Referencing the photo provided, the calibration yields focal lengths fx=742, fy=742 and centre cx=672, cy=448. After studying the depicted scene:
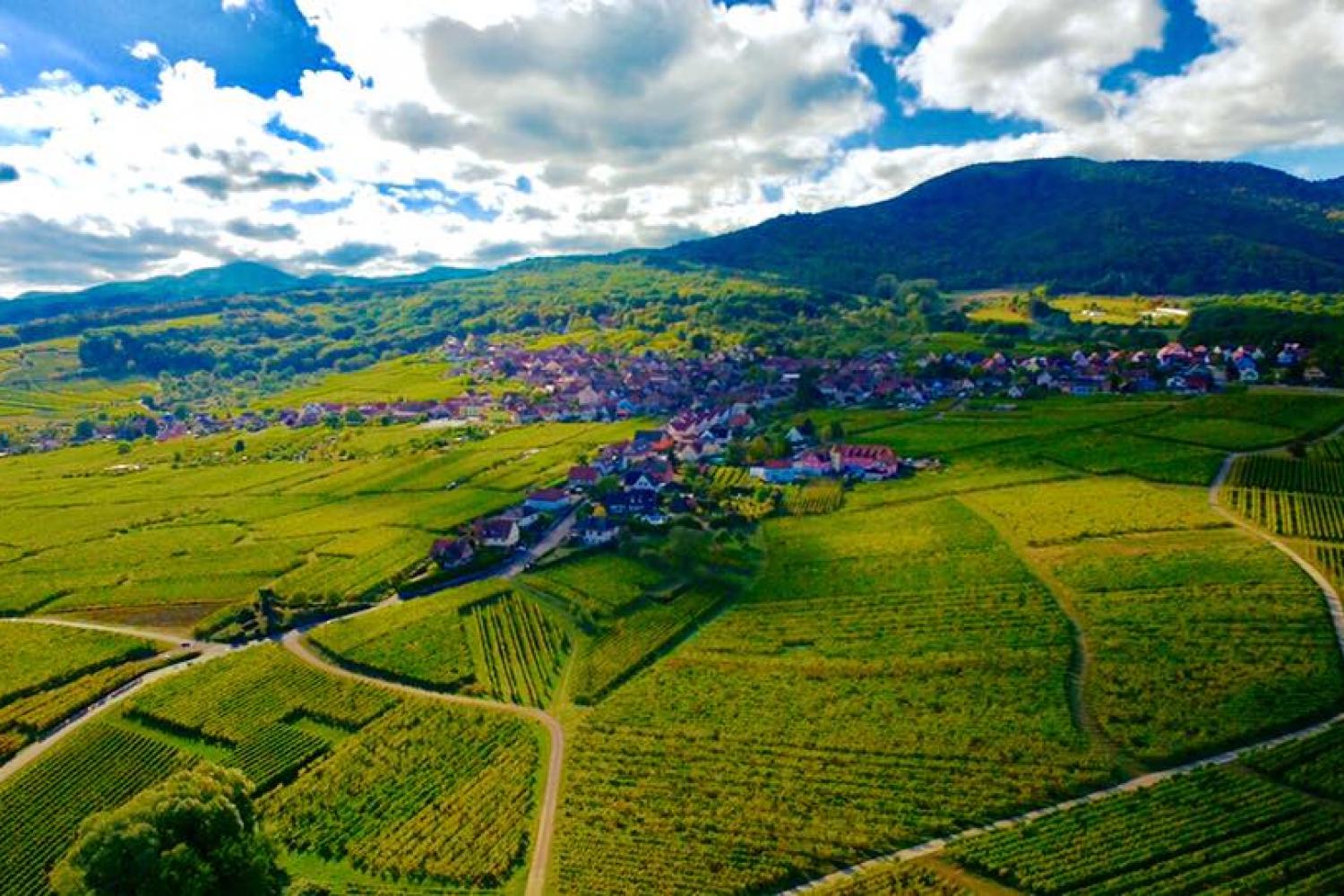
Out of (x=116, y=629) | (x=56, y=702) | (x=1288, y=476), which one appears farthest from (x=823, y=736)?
(x=1288, y=476)

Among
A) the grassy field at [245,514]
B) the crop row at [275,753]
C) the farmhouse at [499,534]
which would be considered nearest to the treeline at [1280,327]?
the grassy field at [245,514]

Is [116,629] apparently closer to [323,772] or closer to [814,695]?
[323,772]

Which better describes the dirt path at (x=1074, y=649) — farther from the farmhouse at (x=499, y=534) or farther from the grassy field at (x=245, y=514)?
the grassy field at (x=245, y=514)

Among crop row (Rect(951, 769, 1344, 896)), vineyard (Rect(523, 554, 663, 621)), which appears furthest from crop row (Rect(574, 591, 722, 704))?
crop row (Rect(951, 769, 1344, 896))

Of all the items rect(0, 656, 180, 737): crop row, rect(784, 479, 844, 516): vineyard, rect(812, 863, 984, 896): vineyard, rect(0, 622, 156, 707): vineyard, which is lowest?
rect(812, 863, 984, 896): vineyard

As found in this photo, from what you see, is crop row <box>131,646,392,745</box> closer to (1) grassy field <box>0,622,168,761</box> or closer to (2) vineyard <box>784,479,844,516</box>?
(1) grassy field <box>0,622,168,761</box>
